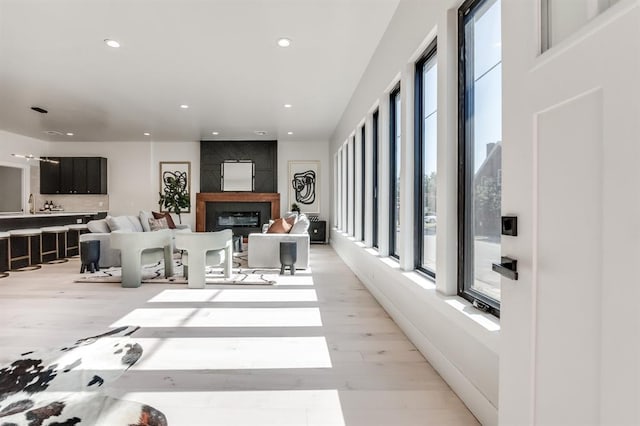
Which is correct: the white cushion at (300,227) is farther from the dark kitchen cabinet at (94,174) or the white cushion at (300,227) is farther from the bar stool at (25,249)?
the dark kitchen cabinet at (94,174)

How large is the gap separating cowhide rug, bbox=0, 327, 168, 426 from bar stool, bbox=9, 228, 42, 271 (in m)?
4.43

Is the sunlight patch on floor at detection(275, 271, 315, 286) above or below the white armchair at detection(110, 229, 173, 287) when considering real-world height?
below

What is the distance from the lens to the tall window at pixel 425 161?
116 inches

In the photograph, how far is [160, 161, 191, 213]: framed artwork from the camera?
10.0m

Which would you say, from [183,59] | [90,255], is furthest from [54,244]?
[183,59]

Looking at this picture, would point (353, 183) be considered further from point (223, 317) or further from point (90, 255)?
point (90, 255)

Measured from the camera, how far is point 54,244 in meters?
6.96

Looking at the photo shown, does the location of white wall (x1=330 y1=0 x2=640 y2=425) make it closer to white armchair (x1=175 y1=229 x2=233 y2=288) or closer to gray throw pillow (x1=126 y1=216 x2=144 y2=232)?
white armchair (x1=175 y1=229 x2=233 y2=288)

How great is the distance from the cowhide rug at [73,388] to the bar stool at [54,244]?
199 inches

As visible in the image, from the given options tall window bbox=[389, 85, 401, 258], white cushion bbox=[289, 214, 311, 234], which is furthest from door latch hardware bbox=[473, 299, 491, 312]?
white cushion bbox=[289, 214, 311, 234]

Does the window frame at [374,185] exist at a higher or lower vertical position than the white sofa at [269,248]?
higher

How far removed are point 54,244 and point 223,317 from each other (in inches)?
216

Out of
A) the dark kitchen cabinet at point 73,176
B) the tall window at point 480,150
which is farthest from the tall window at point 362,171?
the dark kitchen cabinet at point 73,176

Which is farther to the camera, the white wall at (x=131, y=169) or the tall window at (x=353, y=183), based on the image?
the white wall at (x=131, y=169)
